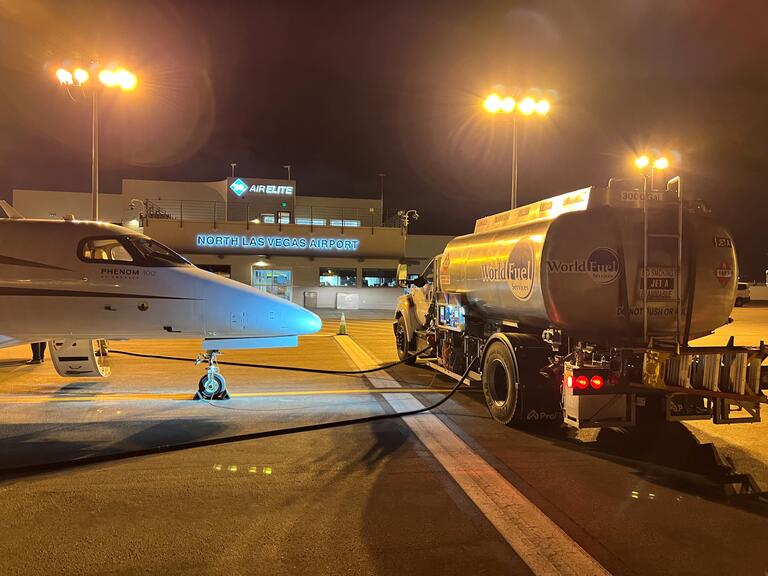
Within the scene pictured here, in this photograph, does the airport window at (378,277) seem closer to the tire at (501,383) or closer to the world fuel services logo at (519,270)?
the tire at (501,383)

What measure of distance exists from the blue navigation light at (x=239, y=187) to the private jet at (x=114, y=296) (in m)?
35.0

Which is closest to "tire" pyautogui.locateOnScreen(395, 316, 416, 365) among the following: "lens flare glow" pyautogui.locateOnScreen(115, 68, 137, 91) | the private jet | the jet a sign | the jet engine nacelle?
the private jet

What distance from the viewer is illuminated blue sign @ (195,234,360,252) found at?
105ft

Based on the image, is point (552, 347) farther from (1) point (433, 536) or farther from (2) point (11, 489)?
(2) point (11, 489)

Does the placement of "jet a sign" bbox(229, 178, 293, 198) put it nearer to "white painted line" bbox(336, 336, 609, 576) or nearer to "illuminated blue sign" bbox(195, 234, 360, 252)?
"illuminated blue sign" bbox(195, 234, 360, 252)

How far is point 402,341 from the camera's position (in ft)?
41.0

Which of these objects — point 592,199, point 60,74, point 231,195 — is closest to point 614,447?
point 592,199

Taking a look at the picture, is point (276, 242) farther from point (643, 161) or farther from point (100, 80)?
point (643, 161)

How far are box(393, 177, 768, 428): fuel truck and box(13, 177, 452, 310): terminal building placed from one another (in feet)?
89.0

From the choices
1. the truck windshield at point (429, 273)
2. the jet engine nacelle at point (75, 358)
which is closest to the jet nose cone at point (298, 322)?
the jet engine nacelle at point (75, 358)

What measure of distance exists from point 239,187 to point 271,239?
10.7 metres

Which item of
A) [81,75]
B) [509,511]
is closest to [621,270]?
[509,511]

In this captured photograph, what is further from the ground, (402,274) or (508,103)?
(508,103)

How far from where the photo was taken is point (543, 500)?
4.37 metres
